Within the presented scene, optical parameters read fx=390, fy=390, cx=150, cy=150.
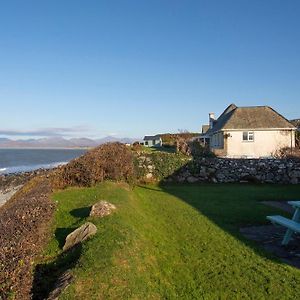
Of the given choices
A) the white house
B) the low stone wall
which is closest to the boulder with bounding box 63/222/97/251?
the low stone wall

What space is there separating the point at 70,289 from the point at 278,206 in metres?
10.2

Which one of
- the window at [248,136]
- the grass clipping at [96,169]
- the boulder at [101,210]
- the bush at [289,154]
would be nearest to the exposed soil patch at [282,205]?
the boulder at [101,210]

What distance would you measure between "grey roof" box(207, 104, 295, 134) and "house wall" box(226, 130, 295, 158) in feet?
1.93

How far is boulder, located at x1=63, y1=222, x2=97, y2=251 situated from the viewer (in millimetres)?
8148

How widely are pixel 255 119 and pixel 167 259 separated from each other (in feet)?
107

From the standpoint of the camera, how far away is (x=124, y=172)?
1861 centimetres

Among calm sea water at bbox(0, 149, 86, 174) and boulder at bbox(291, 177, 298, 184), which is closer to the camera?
boulder at bbox(291, 177, 298, 184)

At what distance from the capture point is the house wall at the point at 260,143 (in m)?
36.9

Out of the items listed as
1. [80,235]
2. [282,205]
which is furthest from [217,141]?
[80,235]

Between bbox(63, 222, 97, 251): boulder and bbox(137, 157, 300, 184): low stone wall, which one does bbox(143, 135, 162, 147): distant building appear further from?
bbox(63, 222, 97, 251): boulder

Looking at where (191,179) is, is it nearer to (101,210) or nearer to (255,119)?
(101,210)

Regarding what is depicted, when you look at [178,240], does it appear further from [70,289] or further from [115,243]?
[70,289]

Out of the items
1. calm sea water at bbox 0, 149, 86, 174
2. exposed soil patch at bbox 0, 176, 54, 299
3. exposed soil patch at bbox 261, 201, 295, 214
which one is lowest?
calm sea water at bbox 0, 149, 86, 174

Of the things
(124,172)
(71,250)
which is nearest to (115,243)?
(71,250)
